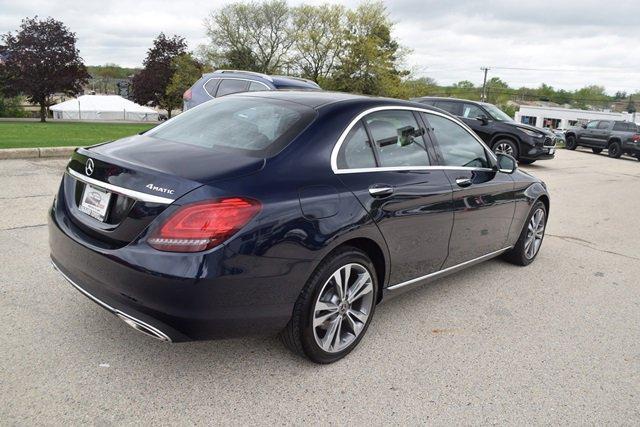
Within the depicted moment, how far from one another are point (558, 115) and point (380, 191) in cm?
9264

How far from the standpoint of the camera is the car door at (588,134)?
24.3 meters

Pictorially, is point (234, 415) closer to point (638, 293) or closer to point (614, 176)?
point (638, 293)

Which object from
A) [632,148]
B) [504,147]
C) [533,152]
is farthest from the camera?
[632,148]

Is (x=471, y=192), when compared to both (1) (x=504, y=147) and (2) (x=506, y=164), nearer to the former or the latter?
(2) (x=506, y=164)

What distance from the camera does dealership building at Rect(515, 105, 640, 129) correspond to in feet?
266

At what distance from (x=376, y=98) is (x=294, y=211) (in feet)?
4.49

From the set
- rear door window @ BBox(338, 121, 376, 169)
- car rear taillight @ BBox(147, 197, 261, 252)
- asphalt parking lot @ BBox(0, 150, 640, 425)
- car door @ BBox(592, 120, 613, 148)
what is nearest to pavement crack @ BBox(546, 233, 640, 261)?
asphalt parking lot @ BBox(0, 150, 640, 425)

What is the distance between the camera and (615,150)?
23.2 m

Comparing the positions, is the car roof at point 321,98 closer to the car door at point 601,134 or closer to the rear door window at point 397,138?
the rear door window at point 397,138

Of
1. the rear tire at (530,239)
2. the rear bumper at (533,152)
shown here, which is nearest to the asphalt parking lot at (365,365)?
the rear tire at (530,239)

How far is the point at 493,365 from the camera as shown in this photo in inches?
126

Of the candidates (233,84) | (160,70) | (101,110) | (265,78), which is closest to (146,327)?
(265,78)

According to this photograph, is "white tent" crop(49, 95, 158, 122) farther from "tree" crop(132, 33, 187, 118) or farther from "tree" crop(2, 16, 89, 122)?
"tree" crop(2, 16, 89, 122)

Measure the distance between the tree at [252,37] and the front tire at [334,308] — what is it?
47.0 meters
